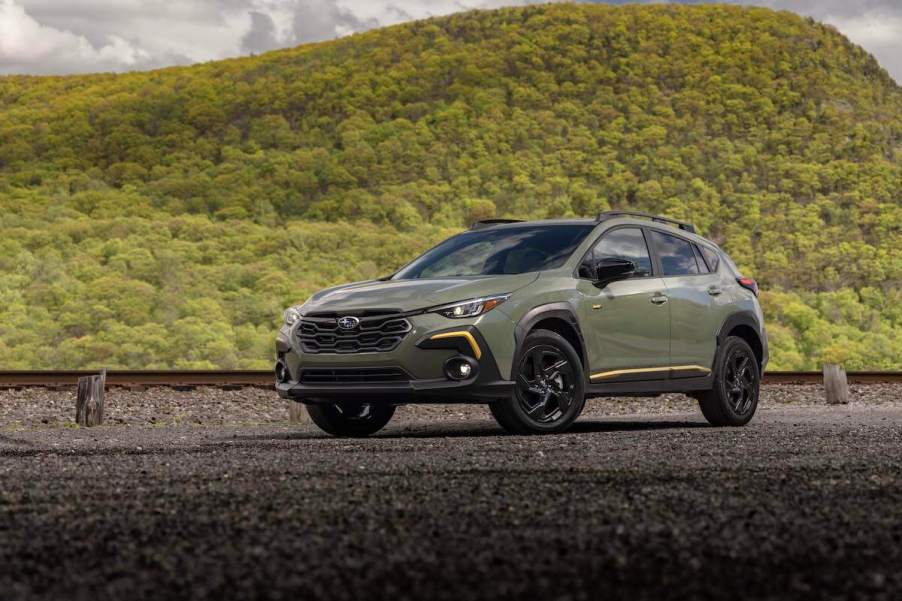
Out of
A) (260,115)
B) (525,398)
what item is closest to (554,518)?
(525,398)

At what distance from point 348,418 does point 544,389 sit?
5.88ft

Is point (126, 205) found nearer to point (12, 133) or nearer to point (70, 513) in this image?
point (12, 133)

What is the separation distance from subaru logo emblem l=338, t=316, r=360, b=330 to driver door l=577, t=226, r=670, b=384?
175 cm

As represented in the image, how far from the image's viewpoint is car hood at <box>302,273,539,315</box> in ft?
30.2

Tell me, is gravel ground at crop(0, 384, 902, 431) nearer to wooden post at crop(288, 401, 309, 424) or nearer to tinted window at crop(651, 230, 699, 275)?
wooden post at crop(288, 401, 309, 424)

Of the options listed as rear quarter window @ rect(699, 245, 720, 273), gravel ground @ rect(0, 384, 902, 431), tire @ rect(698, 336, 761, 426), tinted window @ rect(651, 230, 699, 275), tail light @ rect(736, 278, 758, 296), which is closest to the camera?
tinted window @ rect(651, 230, 699, 275)

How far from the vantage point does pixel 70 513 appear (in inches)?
204

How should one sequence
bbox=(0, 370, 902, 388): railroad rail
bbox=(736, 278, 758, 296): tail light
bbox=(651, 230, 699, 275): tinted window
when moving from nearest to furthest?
1. bbox=(651, 230, 699, 275): tinted window
2. bbox=(736, 278, 758, 296): tail light
3. bbox=(0, 370, 902, 388): railroad rail

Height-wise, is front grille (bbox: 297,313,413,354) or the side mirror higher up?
the side mirror

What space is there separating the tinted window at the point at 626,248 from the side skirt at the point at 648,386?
0.91 meters

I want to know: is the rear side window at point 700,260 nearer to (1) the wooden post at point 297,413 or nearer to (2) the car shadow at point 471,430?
(2) the car shadow at point 471,430

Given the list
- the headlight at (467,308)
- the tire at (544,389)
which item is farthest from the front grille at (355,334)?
the tire at (544,389)

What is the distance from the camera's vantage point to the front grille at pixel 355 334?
30.2ft

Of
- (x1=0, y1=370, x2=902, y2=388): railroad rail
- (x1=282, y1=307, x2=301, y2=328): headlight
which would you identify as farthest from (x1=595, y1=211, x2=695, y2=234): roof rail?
(x1=0, y1=370, x2=902, y2=388): railroad rail
